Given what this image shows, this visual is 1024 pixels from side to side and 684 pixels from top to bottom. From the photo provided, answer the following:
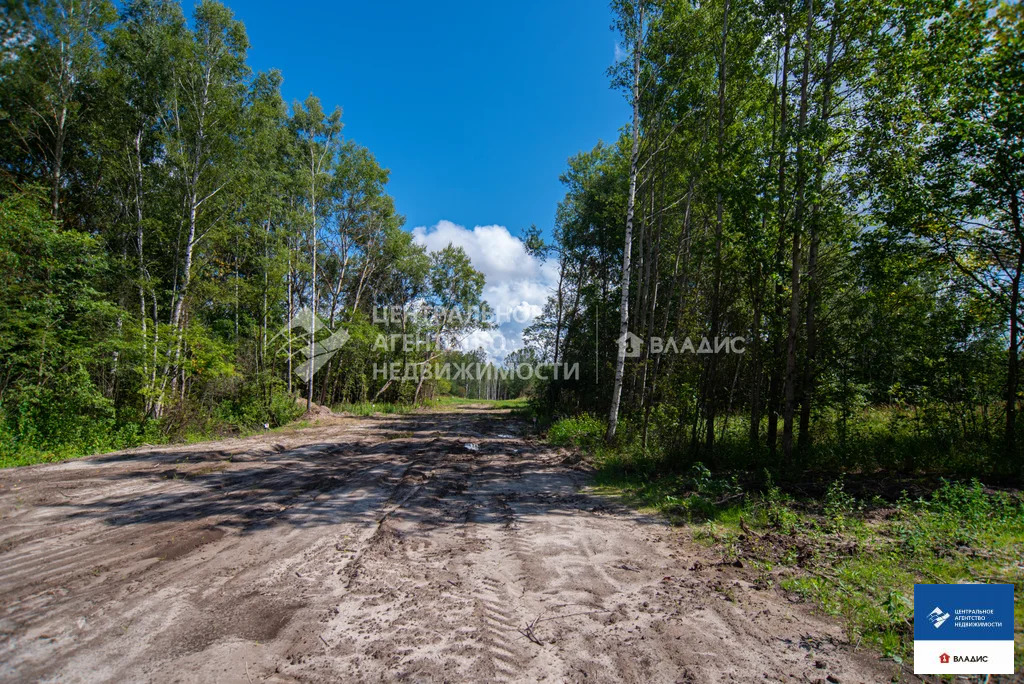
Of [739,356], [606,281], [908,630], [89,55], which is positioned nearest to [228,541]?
[908,630]

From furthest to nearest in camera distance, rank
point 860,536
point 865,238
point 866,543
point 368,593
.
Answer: point 865,238
point 860,536
point 866,543
point 368,593

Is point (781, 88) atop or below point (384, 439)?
atop

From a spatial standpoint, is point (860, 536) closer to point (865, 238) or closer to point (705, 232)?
point (865, 238)

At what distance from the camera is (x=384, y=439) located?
13.4 metres

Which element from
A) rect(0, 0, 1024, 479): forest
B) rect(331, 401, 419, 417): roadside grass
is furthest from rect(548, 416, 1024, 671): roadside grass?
rect(331, 401, 419, 417): roadside grass

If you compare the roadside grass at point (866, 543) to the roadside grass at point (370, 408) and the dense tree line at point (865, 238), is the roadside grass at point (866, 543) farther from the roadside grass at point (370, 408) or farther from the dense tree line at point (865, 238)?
the roadside grass at point (370, 408)

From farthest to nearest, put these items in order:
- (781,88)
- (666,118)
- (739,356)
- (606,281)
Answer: (606,281) → (666,118) → (739,356) → (781,88)

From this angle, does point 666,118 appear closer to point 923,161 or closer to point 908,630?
point 923,161

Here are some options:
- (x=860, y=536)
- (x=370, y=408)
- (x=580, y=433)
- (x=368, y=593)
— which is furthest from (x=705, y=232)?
(x=370, y=408)

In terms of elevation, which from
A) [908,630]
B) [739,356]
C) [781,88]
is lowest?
[908,630]

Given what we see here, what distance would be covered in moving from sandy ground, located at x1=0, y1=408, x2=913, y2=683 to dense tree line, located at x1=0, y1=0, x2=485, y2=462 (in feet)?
13.2

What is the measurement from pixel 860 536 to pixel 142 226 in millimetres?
19925

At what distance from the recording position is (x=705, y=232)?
14625mm

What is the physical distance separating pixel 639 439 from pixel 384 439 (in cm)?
791
